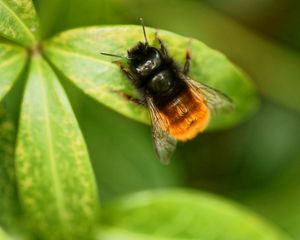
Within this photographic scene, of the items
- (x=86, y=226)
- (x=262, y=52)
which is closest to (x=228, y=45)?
(x=262, y=52)

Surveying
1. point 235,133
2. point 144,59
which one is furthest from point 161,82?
point 235,133

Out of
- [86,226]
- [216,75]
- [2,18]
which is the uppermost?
[2,18]

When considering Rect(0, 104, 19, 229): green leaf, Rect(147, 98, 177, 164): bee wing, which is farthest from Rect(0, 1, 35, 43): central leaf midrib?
Rect(147, 98, 177, 164): bee wing

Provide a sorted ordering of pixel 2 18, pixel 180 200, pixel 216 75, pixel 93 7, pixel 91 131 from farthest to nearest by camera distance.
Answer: pixel 91 131 → pixel 93 7 → pixel 180 200 → pixel 216 75 → pixel 2 18

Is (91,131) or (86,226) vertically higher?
(91,131)

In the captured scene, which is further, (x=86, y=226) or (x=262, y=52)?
(x=262, y=52)

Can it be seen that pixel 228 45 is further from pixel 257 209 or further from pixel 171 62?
pixel 171 62

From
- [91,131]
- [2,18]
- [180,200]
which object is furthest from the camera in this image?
[91,131]
